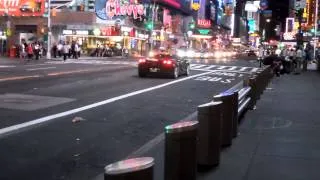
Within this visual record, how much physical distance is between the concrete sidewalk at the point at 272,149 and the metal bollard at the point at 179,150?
111 cm

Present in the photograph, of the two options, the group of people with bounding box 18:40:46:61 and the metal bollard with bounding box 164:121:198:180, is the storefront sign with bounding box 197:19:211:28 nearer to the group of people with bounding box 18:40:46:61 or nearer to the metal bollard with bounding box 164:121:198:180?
the group of people with bounding box 18:40:46:61

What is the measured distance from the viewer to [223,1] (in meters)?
178

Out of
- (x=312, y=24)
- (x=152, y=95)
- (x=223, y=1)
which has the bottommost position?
(x=152, y=95)

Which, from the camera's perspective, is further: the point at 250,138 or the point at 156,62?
the point at 156,62

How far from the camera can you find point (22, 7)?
193 ft

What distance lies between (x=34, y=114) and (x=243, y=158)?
6.11 m

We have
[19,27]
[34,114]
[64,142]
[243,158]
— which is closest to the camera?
[243,158]

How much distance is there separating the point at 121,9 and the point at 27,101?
2259 inches

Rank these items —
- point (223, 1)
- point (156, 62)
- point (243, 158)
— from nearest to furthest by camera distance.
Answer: point (243, 158)
point (156, 62)
point (223, 1)

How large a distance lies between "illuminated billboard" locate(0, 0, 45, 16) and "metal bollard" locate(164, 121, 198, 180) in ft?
177

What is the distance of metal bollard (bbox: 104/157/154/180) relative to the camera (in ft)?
12.2

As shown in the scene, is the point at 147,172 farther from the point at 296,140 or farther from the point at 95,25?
the point at 95,25

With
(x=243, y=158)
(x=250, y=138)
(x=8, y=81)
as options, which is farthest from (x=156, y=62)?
(x=243, y=158)

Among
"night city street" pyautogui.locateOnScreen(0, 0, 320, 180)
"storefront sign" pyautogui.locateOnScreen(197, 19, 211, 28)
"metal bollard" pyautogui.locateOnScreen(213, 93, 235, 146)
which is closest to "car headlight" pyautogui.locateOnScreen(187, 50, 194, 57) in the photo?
"night city street" pyautogui.locateOnScreen(0, 0, 320, 180)
